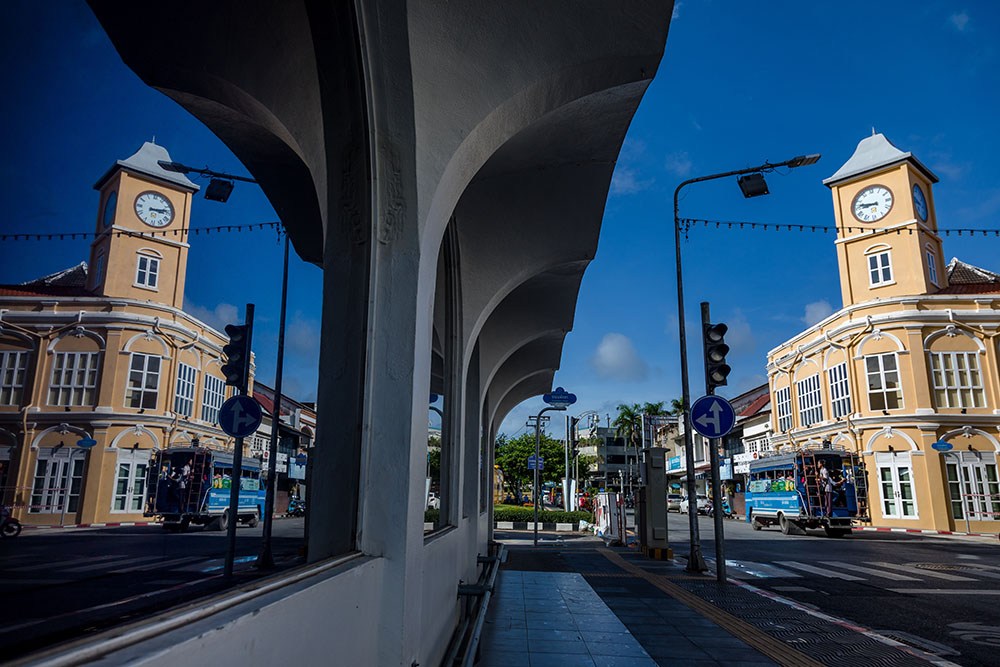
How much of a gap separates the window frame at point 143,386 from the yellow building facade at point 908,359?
93.8ft

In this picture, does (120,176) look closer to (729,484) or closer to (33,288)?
(33,288)

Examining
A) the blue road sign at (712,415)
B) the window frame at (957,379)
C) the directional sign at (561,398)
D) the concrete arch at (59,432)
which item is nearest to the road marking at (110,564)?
the concrete arch at (59,432)

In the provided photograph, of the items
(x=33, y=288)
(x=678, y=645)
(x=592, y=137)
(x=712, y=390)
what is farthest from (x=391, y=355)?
(x=712, y=390)

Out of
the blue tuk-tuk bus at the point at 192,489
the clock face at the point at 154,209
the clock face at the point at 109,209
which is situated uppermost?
the clock face at the point at 154,209

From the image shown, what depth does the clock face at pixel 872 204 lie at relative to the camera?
2991 cm

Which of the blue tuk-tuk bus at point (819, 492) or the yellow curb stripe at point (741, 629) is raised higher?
the blue tuk-tuk bus at point (819, 492)

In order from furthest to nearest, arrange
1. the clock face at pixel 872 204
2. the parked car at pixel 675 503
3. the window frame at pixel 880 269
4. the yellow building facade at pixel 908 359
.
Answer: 1. the parked car at pixel 675 503
2. the window frame at pixel 880 269
3. the clock face at pixel 872 204
4. the yellow building facade at pixel 908 359

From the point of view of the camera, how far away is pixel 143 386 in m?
1.81

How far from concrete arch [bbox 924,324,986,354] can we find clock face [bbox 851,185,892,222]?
5.53 meters

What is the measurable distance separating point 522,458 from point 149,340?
61.3 m

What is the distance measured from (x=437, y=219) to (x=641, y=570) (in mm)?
10049

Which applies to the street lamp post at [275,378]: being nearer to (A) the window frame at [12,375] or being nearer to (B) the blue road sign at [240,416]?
(B) the blue road sign at [240,416]

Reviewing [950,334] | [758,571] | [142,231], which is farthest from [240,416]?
[950,334]

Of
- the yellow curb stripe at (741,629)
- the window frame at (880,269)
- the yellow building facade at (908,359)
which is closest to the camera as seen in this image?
the yellow curb stripe at (741,629)
